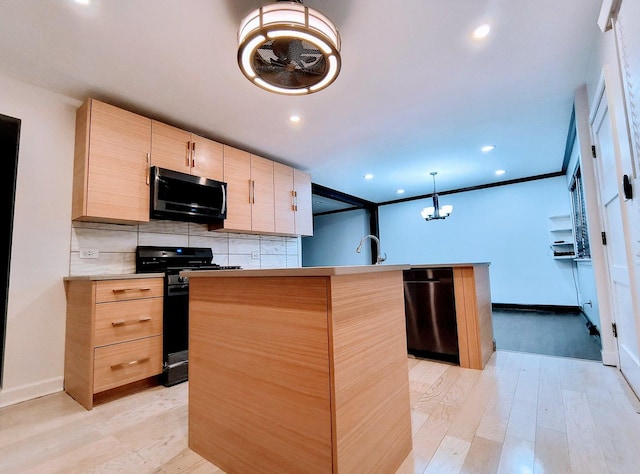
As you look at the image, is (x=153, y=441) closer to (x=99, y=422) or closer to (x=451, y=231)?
(x=99, y=422)

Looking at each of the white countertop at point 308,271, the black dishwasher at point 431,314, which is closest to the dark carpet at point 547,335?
the black dishwasher at point 431,314

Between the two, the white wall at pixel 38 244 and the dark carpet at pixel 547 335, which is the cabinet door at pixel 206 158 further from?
the dark carpet at pixel 547 335

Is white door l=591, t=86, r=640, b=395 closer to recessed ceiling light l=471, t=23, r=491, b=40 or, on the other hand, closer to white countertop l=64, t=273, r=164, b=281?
recessed ceiling light l=471, t=23, r=491, b=40

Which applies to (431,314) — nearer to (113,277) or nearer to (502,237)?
(113,277)

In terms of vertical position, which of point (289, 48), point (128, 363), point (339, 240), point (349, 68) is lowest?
point (128, 363)

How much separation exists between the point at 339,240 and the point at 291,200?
158 inches

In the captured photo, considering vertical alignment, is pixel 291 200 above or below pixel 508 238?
above

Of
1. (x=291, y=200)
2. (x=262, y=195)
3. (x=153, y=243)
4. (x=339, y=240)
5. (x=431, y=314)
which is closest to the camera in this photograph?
(x=431, y=314)

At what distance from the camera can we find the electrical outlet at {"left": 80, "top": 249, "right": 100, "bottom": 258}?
8.02 feet

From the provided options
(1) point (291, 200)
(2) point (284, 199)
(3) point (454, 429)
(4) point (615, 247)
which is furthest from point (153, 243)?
(4) point (615, 247)

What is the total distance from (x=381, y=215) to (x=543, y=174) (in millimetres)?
3308

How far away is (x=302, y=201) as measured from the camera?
424cm

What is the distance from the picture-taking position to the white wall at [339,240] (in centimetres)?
752

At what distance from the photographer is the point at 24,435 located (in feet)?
5.35
